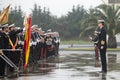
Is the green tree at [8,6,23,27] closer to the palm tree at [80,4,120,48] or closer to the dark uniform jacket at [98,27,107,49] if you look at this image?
the palm tree at [80,4,120,48]

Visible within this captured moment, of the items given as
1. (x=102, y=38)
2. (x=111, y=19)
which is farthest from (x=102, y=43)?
(x=111, y=19)

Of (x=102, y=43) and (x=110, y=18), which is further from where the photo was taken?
(x=110, y=18)

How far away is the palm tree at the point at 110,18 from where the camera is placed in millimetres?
44719

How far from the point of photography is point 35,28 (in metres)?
22.4

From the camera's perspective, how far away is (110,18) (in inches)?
1781

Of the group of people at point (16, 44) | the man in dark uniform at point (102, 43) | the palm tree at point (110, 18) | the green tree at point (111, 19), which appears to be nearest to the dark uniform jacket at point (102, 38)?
the man in dark uniform at point (102, 43)

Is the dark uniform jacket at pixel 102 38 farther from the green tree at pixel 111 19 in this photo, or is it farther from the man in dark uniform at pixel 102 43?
the green tree at pixel 111 19

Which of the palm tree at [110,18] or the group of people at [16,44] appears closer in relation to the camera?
the group of people at [16,44]

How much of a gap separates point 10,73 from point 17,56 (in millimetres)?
1429

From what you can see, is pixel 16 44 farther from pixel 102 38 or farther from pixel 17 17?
pixel 17 17

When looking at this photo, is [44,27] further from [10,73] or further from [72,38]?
[10,73]

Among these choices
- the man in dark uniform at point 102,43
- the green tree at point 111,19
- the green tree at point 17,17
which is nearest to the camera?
the man in dark uniform at point 102,43

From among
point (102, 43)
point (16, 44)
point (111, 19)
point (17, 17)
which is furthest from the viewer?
point (17, 17)

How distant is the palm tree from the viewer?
147ft
